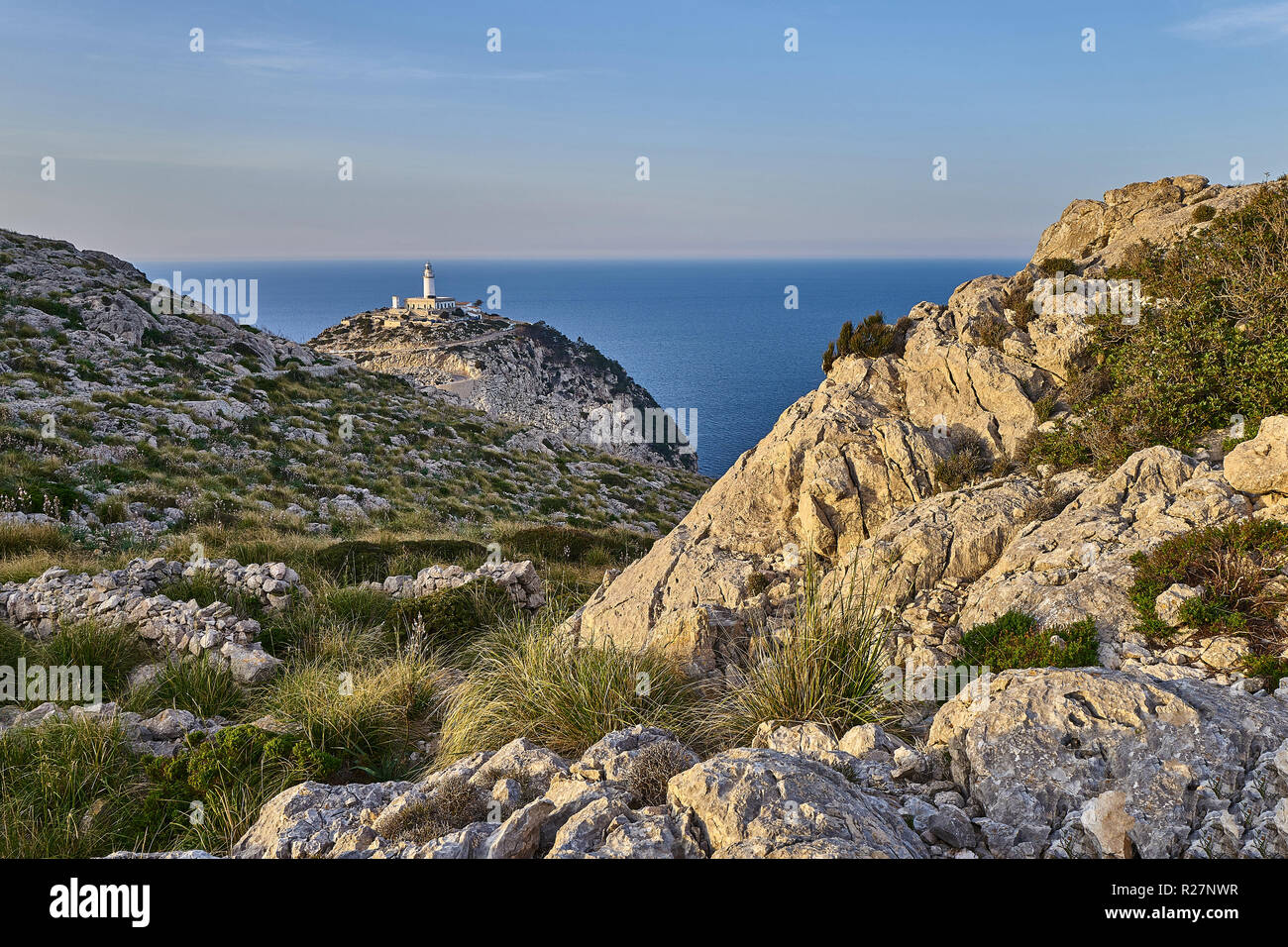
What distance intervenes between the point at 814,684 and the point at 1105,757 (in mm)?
2329

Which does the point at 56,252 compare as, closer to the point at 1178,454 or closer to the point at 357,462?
the point at 357,462

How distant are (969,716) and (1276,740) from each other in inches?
69.3

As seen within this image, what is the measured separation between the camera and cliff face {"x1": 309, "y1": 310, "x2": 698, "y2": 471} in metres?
85.5

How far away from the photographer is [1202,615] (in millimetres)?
6055

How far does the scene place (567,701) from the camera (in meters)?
6.92

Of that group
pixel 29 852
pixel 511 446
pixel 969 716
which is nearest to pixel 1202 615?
pixel 969 716

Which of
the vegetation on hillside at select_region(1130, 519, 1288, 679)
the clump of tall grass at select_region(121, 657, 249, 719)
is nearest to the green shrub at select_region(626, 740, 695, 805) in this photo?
the vegetation on hillside at select_region(1130, 519, 1288, 679)

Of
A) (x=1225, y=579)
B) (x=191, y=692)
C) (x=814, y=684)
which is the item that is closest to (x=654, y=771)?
(x=814, y=684)

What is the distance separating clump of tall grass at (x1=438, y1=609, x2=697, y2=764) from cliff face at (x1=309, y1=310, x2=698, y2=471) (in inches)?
2743

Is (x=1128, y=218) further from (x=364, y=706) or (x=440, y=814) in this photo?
(x=440, y=814)
